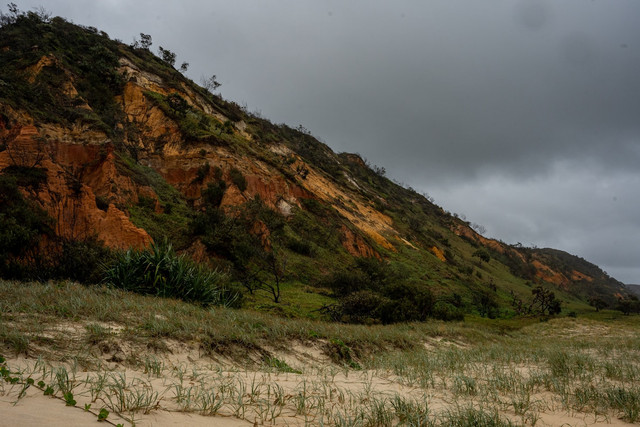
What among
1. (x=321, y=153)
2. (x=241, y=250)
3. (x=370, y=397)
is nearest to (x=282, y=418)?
(x=370, y=397)

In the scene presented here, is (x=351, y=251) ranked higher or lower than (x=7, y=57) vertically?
lower

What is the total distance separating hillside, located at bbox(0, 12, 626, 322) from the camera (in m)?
13.2

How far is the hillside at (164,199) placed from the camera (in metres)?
13.2

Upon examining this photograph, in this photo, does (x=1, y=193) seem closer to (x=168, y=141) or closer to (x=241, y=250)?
(x=241, y=250)

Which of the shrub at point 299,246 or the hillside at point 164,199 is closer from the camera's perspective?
the hillside at point 164,199

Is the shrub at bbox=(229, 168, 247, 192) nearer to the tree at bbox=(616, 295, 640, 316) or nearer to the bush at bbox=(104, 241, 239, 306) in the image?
the bush at bbox=(104, 241, 239, 306)

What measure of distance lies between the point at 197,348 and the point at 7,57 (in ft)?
106

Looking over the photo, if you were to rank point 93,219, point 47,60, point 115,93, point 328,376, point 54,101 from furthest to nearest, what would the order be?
1. point 115,93
2. point 47,60
3. point 54,101
4. point 93,219
5. point 328,376

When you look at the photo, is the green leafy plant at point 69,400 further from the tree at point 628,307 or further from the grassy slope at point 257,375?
the tree at point 628,307

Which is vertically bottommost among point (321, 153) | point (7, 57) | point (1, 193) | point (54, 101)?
point (1, 193)

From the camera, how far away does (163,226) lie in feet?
61.7

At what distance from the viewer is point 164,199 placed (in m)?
22.0

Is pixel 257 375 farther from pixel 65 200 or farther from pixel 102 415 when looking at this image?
pixel 65 200

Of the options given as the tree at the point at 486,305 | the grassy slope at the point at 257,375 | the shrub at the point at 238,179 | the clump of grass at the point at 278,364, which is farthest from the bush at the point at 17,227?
the tree at the point at 486,305
